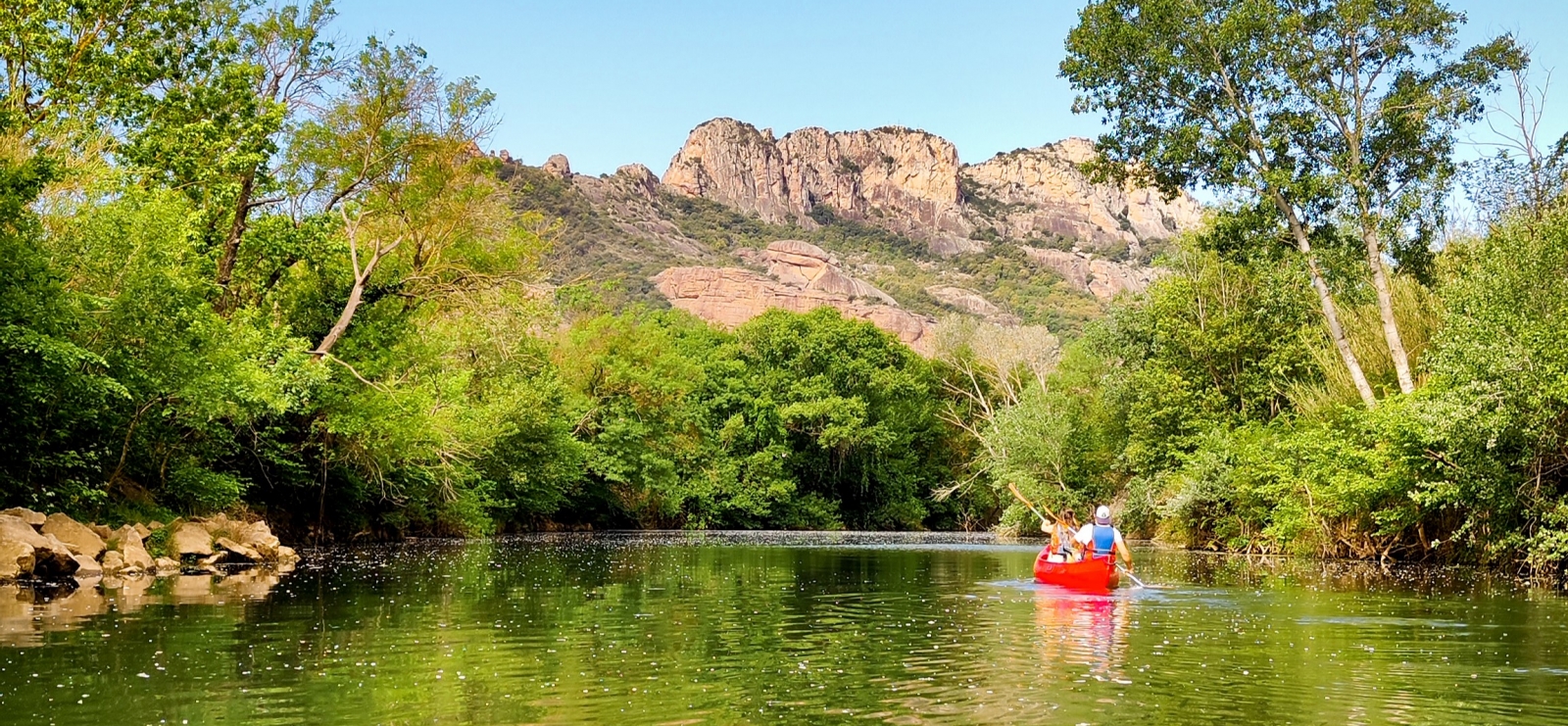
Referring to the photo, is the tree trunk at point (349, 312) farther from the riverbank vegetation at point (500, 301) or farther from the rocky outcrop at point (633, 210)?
the rocky outcrop at point (633, 210)

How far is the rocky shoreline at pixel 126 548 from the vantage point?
2266cm

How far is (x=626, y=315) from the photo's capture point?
256 ft

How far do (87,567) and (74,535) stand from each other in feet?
3.42

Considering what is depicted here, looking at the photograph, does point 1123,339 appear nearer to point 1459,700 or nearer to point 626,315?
point 626,315

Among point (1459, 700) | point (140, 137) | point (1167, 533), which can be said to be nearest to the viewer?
point (1459, 700)

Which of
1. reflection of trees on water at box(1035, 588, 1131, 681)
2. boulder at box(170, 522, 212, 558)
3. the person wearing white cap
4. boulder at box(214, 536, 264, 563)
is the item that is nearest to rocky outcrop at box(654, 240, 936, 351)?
boulder at box(214, 536, 264, 563)

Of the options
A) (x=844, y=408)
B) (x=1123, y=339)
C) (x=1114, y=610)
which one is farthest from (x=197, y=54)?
(x=844, y=408)

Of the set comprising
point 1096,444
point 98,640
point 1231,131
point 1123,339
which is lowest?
point 98,640

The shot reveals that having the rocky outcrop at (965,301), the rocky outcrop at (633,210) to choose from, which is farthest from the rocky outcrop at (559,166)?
the rocky outcrop at (965,301)

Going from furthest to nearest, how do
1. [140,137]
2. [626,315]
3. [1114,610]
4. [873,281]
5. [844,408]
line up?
[873,281] < [844,408] < [626,315] < [140,137] < [1114,610]

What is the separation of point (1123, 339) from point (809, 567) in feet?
86.3

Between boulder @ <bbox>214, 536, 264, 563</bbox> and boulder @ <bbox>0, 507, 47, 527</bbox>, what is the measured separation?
5.27 m

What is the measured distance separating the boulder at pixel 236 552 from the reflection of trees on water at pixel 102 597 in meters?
3.87

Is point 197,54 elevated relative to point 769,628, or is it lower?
elevated
